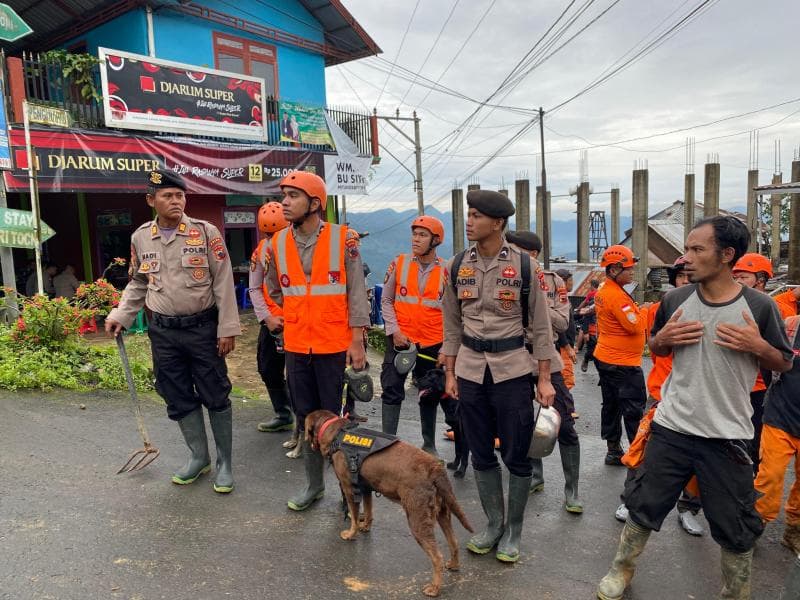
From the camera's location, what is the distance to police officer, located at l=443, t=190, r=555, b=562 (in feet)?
10.5

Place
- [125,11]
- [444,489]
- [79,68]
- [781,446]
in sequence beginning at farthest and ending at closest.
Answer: [125,11] → [79,68] → [781,446] → [444,489]

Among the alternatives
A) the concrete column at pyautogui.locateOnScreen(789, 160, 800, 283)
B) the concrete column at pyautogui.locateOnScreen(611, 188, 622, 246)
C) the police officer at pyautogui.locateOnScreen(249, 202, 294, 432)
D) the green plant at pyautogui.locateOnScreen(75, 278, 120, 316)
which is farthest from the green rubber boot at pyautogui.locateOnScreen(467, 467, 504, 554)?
the concrete column at pyautogui.locateOnScreen(611, 188, 622, 246)

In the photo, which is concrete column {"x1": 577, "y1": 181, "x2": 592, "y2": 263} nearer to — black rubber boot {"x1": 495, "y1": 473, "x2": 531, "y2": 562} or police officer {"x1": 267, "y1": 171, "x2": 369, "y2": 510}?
police officer {"x1": 267, "y1": 171, "x2": 369, "y2": 510}

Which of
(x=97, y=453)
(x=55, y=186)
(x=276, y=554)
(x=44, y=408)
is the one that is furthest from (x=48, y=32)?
(x=276, y=554)

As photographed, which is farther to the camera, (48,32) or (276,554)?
(48,32)

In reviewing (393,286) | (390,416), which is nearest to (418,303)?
(393,286)

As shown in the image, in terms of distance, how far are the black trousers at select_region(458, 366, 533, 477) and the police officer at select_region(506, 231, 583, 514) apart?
0.37 meters

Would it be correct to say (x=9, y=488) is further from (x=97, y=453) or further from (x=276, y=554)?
(x=276, y=554)

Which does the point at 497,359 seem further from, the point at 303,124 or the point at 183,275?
the point at 303,124

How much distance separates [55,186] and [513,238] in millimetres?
8244

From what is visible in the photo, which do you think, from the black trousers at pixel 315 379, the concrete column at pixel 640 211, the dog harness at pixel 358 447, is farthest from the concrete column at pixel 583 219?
the dog harness at pixel 358 447

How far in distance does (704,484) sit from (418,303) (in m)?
2.77

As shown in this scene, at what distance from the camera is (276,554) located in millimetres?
3236

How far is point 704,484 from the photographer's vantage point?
→ 265 cm
